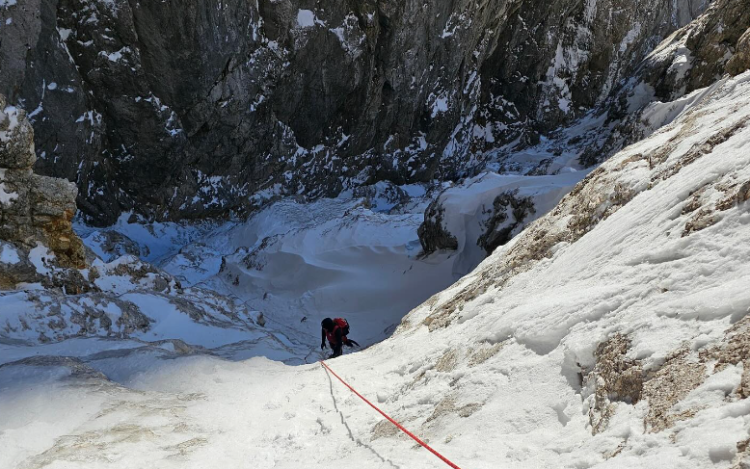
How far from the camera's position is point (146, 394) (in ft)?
17.7

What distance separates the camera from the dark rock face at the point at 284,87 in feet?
69.4

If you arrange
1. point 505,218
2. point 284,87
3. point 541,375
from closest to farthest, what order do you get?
point 541,375 < point 505,218 < point 284,87

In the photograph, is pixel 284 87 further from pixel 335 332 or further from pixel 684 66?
pixel 335 332

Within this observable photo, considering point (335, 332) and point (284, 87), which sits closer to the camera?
point (335, 332)

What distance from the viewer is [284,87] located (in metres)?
26.4

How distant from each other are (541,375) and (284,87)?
25562 millimetres

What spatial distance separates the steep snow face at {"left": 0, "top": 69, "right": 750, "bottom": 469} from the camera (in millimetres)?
2387

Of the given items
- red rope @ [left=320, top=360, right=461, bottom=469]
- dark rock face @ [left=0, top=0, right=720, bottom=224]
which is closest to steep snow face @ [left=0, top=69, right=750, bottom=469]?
red rope @ [left=320, top=360, right=461, bottom=469]

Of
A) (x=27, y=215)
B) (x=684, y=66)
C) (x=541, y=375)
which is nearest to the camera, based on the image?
(x=541, y=375)

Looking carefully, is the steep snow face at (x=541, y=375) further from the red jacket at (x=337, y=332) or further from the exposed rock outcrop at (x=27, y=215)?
the exposed rock outcrop at (x=27, y=215)

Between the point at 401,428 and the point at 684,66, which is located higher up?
the point at 684,66

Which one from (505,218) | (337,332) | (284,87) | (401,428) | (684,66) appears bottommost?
(401,428)

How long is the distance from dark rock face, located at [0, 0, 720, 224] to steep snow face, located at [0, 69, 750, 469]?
60.7 feet

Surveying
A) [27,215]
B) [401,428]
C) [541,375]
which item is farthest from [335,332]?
[27,215]
